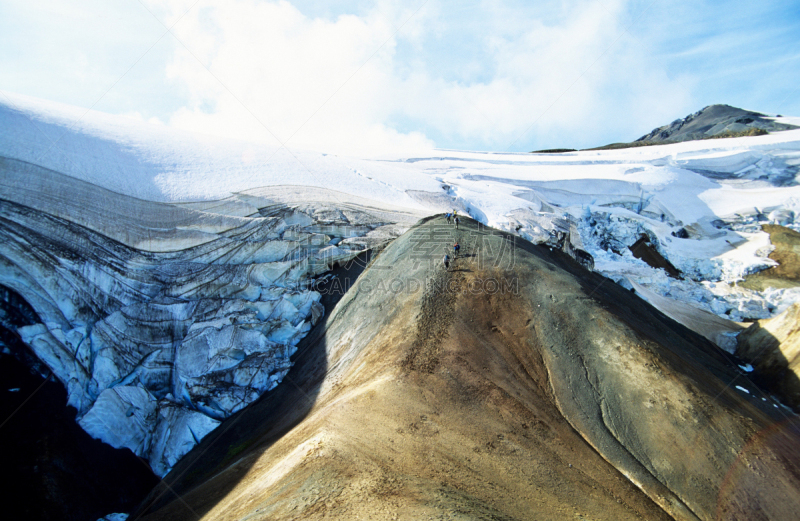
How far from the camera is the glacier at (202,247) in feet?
45.9

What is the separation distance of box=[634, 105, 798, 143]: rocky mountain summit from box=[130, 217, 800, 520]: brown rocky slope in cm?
3922

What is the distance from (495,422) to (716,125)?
55.7 m

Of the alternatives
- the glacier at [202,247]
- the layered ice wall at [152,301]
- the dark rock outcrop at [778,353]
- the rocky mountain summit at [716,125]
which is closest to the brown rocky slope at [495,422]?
the layered ice wall at [152,301]

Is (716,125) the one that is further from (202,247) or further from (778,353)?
(202,247)

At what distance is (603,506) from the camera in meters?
8.08

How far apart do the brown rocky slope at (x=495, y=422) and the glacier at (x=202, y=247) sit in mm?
2475

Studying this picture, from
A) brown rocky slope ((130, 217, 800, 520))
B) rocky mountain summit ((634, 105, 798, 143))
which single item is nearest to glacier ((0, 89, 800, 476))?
brown rocky slope ((130, 217, 800, 520))

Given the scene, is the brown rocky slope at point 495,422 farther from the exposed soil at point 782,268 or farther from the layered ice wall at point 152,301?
the exposed soil at point 782,268

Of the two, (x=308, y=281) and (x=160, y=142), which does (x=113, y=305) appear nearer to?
(x=308, y=281)

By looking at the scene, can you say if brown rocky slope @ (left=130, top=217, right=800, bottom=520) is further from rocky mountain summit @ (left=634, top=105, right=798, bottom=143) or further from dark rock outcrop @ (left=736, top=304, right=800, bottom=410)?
rocky mountain summit @ (left=634, top=105, right=798, bottom=143)

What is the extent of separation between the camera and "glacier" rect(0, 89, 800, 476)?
14.0 m

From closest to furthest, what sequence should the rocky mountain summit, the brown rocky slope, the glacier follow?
the brown rocky slope < the glacier < the rocky mountain summit

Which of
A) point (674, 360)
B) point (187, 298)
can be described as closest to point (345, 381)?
point (187, 298)

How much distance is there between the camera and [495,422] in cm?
971
